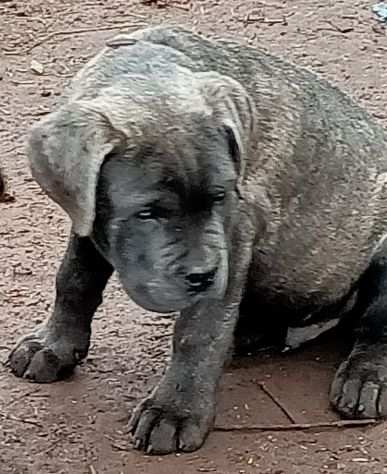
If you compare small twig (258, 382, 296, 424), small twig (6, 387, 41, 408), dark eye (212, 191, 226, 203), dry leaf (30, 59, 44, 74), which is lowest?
dry leaf (30, 59, 44, 74)

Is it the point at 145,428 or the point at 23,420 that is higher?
the point at 145,428

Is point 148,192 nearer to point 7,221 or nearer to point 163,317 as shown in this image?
point 163,317

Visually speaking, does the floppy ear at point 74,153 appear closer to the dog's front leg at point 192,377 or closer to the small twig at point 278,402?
the dog's front leg at point 192,377

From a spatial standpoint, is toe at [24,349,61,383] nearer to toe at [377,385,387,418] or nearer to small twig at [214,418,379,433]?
small twig at [214,418,379,433]

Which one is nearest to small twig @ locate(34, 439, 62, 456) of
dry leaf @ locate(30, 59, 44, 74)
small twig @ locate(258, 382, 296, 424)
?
small twig @ locate(258, 382, 296, 424)

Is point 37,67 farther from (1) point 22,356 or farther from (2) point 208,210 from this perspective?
(2) point 208,210

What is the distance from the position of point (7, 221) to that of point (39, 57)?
1988 mm

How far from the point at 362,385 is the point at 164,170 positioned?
1.20 metres

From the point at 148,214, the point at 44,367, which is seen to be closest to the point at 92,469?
the point at 44,367

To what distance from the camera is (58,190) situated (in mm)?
4281

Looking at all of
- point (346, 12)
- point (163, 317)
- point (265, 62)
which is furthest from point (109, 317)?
point (346, 12)

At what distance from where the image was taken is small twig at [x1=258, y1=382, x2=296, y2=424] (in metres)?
4.91

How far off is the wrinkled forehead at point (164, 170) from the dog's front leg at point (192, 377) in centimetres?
48

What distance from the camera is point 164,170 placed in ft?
13.8
